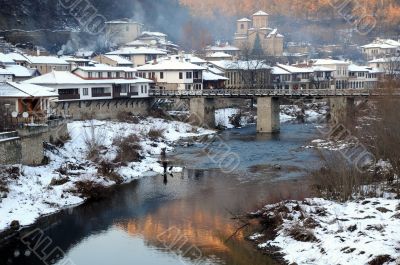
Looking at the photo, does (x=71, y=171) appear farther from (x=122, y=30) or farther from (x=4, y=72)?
(x=122, y=30)

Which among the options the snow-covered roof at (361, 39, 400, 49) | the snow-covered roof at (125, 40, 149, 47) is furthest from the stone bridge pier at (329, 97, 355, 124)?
the snow-covered roof at (361, 39, 400, 49)

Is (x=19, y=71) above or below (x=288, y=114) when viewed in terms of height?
above

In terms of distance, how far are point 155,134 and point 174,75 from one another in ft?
57.8

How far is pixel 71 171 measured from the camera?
100 ft

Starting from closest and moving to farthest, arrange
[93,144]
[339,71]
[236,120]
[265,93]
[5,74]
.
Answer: [93,144], [5,74], [265,93], [236,120], [339,71]

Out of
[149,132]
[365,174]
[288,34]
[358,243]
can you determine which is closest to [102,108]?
[149,132]

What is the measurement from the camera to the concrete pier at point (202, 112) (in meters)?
55.5

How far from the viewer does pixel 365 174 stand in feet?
76.6

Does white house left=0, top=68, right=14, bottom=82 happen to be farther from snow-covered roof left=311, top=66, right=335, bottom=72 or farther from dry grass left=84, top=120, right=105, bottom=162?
snow-covered roof left=311, top=66, right=335, bottom=72

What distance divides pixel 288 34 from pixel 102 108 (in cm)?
8890

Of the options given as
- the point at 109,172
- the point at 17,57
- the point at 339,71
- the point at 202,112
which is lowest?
the point at 109,172

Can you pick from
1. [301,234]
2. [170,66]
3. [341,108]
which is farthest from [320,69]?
[301,234]

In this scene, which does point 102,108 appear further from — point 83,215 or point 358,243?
point 358,243

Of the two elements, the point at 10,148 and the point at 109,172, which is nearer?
the point at 10,148
